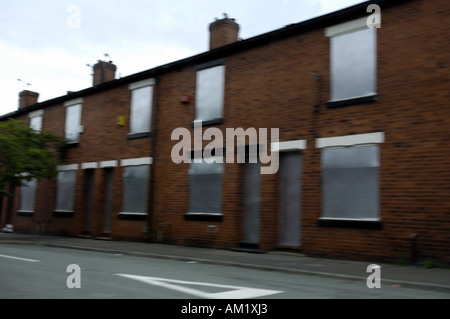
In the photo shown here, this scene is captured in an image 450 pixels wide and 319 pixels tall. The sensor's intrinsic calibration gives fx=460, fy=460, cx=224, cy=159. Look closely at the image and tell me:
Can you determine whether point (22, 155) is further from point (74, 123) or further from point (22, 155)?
point (74, 123)

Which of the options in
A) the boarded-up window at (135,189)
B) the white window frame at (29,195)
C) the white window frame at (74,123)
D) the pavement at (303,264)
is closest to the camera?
the pavement at (303,264)

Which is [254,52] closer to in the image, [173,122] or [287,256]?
[173,122]

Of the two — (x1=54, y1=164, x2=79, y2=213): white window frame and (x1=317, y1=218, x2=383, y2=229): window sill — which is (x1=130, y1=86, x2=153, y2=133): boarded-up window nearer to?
(x1=54, y1=164, x2=79, y2=213): white window frame

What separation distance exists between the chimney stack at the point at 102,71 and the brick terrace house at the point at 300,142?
401 centimetres

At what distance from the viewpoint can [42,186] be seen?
22.0 metres

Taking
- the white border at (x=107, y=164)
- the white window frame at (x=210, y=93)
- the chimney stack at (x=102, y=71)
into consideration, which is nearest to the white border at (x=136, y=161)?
the white border at (x=107, y=164)

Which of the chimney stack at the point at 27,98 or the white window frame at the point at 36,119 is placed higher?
the chimney stack at the point at 27,98

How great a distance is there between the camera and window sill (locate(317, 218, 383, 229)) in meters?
10.5

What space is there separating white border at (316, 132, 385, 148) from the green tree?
38.0 feet

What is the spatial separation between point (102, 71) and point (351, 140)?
15608 mm

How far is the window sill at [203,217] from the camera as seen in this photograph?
1408 cm

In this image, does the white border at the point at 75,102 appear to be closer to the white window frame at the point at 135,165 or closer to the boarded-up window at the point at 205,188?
the white window frame at the point at 135,165

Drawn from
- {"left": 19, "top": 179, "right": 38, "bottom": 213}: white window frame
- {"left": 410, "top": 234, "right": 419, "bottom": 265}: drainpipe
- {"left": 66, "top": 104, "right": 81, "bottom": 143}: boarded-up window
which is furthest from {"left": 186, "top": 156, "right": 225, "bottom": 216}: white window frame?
{"left": 19, "top": 179, "right": 38, "bottom": 213}: white window frame

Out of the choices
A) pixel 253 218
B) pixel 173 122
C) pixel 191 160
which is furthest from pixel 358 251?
pixel 173 122
